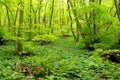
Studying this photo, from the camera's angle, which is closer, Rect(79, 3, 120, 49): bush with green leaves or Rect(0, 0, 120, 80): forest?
Rect(0, 0, 120, 80): forest

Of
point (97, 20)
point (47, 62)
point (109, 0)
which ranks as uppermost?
point (109, 0)

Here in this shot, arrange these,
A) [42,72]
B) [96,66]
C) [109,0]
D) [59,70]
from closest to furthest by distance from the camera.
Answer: [42,72] < [59,70] < [96,66] < [109,0]

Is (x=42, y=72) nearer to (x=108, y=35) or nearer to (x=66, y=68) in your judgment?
(x=66, y=68)

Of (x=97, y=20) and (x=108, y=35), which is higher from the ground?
(x=97, y=20)

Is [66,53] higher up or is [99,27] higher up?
[99,27]

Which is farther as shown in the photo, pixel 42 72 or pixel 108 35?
pixel 108 35

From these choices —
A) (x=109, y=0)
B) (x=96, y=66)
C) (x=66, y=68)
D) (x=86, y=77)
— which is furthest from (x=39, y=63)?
(x=109, y=0)

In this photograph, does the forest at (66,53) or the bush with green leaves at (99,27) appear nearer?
the forest at (66,53)

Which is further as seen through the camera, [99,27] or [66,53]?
[99,27]

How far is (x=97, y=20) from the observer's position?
1628 cm

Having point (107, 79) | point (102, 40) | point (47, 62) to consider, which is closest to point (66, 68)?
point (47, 62)

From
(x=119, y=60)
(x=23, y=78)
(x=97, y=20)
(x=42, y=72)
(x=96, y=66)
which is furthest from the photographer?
(x=97, y=20)

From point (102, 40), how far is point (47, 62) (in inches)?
355

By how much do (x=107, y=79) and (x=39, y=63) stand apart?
278 centimetres
